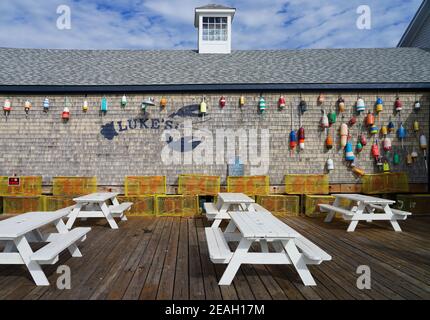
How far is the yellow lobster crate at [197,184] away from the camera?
7938 mm

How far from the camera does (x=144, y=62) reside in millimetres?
9852

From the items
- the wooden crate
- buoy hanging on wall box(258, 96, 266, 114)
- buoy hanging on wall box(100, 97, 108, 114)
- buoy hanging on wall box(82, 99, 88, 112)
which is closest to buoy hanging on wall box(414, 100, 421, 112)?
the wooden crate

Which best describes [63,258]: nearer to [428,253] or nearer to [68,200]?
[68,200]

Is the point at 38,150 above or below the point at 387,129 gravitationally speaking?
below

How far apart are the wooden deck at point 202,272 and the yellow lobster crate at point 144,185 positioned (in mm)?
2386

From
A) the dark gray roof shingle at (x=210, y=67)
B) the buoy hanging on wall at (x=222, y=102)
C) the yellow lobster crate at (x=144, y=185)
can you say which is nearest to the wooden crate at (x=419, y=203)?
the dark gray roof shingle at (x=210, y=67)

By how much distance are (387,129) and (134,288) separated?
8.06 m

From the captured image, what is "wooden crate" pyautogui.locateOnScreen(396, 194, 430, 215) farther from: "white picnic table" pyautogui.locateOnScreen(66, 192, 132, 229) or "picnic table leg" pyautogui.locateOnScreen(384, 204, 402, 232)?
"white picnic table" pyautogui.locateOnScreen(66, 192, 132, 229)

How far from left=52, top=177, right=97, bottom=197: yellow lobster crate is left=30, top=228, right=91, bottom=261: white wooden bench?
4058 mm

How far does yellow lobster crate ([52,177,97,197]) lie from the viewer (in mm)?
7918

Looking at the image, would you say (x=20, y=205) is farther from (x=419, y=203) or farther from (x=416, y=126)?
(x=416, y=126)

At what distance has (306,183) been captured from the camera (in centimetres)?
809

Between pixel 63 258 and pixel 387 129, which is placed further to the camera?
pixel 387 129
